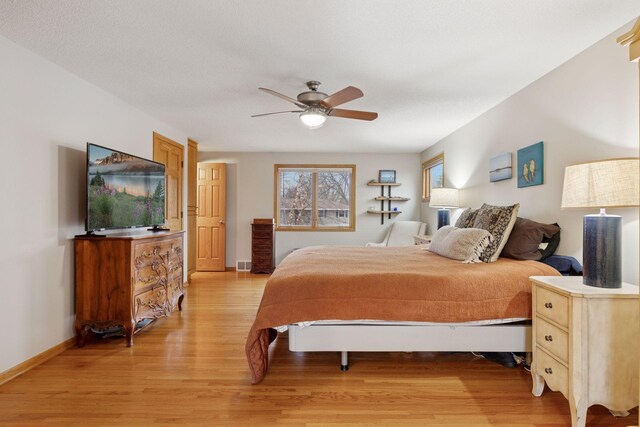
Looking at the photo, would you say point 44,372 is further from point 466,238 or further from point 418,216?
point 418,216

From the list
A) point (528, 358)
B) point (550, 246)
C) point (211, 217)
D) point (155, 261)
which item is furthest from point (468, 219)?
point (211, 217)

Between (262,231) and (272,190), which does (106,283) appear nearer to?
(262,231)

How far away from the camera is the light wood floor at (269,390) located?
1864mm

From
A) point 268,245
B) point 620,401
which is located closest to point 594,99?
point 620,401

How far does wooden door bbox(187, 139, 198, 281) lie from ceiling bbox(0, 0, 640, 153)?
5.90 ft

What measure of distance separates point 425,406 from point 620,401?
3.05 ft

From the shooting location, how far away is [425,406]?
1.98m

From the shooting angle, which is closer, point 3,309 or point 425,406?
point 425,406

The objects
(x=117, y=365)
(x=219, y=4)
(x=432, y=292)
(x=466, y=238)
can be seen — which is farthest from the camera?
(x=466, y=238)

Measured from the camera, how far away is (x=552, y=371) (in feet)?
6.24

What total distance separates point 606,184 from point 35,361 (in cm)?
375

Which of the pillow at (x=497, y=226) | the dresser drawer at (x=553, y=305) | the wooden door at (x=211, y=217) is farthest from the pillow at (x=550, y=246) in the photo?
the wooden door at (x=211, y=217)

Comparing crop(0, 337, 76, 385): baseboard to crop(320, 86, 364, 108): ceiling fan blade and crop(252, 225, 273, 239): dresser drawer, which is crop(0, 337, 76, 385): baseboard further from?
crop(252, 225, 273, 239): dresser drawer

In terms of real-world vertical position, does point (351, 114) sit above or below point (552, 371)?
above
